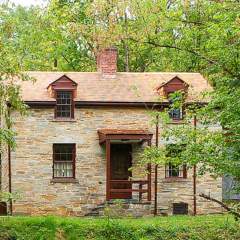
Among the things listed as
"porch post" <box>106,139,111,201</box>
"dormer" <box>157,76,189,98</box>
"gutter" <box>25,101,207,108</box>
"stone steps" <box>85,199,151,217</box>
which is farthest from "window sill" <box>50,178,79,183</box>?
"dormer" <box>157,76,189,98</box>

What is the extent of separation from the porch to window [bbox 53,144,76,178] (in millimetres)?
1419

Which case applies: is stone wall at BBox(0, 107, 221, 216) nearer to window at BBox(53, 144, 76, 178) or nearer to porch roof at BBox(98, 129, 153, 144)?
window at BBox(53, 144, 76, 178)

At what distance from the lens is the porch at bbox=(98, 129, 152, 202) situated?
80.3 feet

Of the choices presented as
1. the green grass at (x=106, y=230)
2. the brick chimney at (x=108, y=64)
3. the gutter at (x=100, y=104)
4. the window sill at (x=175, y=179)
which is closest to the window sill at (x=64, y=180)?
the gutter at (x=100, y=104)

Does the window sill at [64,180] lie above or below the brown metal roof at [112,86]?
below

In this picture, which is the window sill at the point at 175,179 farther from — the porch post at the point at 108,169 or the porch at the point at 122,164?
the porch post at the point at 108,169

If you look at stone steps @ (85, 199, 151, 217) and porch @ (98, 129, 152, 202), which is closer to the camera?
stone steps @ (85, 199, 151, 217)

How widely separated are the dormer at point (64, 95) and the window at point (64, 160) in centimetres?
132

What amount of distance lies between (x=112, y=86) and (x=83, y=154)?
3.39 meters

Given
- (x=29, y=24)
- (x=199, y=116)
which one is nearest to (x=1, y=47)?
(x=199, y=116)

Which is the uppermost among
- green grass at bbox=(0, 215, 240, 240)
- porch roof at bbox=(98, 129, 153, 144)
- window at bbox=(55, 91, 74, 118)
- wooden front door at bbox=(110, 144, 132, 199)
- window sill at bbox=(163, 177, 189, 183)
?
window at bbox=(55, 91, 74, 118)

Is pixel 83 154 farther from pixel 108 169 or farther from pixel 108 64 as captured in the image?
pixel 108 64

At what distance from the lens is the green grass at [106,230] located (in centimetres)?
1977

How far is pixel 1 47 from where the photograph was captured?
17.1 metres
